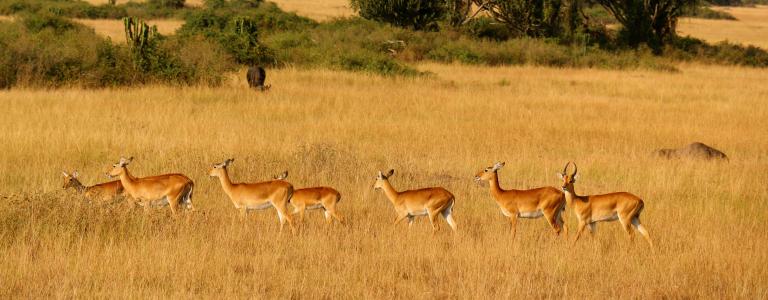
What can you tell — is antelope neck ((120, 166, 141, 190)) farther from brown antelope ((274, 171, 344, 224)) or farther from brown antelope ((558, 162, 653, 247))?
brown antelope ((558, 162, 653, 247))

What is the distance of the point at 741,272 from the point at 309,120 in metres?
12.1

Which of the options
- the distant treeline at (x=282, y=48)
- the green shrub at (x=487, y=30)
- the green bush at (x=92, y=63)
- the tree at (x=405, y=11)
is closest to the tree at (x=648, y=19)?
the distant treeline at (x=282, y=48)

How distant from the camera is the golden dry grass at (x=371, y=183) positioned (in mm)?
8000

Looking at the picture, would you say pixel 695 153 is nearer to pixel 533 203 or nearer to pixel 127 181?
pixel 533 203

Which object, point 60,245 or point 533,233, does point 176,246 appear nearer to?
point 60,245

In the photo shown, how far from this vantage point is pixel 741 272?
333 inches

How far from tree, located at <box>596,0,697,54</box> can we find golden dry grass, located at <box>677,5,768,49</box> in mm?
15809

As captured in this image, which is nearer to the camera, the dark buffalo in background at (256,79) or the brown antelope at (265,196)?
the brown antelope at (265,196)

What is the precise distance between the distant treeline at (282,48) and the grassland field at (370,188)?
1.71 metres

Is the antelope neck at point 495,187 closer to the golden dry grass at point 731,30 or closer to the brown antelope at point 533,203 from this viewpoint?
the brown antelope at point 533,203

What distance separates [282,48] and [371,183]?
80.5 ft

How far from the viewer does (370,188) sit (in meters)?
11.9

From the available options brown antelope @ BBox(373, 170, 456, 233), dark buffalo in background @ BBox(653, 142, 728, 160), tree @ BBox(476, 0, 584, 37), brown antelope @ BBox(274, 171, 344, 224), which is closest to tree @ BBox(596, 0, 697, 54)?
tree @ BBox(476, 0, 584, 37)

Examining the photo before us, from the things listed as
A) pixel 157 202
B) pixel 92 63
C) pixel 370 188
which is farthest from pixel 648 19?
pixel 157 202
